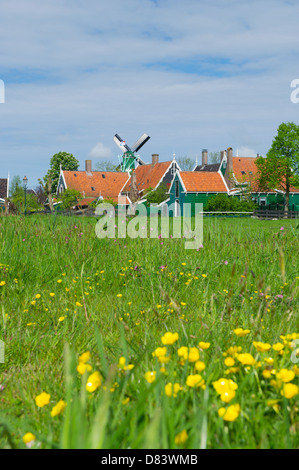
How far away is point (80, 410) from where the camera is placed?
117cm

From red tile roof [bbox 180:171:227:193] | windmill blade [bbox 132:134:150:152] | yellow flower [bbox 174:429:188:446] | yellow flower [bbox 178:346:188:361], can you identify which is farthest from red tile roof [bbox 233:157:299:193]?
yellow flower [bbox 174:429:188:446]

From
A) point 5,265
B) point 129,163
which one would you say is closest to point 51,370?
point 5,265

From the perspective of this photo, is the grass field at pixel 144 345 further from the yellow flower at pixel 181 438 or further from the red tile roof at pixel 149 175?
the red tile roof at pixel 149 175

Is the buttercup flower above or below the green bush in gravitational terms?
below

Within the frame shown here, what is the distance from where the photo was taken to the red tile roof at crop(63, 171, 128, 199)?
65312mm

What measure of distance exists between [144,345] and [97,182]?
65132mm

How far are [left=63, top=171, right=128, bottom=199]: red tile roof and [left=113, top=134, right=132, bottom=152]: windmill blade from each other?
6195 millimetres

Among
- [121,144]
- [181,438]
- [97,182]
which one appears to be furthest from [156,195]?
[181,438]

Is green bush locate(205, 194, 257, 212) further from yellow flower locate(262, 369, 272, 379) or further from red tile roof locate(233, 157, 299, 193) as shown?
yellow flower locate(262, 369, 272, 379)

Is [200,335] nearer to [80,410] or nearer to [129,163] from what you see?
[80,410]

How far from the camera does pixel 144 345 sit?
7.61ft

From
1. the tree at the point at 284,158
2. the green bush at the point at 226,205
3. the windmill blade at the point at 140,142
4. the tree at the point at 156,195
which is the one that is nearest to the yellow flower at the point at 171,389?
the green bush at the point at 226,205

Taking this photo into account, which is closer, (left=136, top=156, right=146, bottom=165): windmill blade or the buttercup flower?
the buttercup flower

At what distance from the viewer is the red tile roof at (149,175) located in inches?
2430
